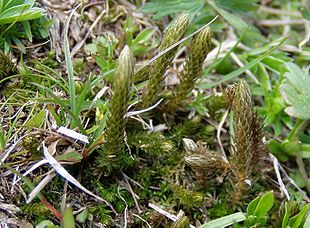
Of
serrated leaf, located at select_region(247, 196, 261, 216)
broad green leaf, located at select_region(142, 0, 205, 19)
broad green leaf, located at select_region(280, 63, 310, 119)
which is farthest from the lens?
broad green leaf, located at select_region(142, 0, 205, 19)

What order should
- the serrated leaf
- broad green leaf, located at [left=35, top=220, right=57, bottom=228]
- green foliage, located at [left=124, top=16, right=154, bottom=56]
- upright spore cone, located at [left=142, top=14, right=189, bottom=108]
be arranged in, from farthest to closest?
1. green foliage, located at [left=124, top=16, right=154, bottom=56]
2. upright spore cone, located at [left=142, top=14, right=189, bottom=108]
3. the serrated leaf
4. broad green leaf, located at [left=35, top=220, right=57, bottom=228]

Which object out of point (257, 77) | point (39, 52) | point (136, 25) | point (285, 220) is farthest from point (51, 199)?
point (257, 77)

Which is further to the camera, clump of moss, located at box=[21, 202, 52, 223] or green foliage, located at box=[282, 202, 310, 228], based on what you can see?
green foliage, located at box=[282, 202, 310, 228]

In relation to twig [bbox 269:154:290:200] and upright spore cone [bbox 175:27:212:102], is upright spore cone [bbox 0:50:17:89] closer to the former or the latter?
upright spore cone [bbox 175:27:212:102]

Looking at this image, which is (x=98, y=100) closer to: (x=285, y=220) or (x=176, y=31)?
(x=176, y=31)

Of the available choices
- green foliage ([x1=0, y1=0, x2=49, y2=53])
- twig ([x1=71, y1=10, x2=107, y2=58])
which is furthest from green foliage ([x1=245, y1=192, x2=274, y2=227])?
green foliage ([x1=0, y1=0, x2=49, y2=53])

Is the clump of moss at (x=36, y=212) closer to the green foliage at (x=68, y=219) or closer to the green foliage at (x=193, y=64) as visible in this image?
the green foliage at (x=68, y=219)

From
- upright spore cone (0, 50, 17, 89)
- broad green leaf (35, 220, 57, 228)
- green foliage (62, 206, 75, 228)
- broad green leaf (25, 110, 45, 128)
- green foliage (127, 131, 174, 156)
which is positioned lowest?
broad green leaf (35, 220, 57, 228)
